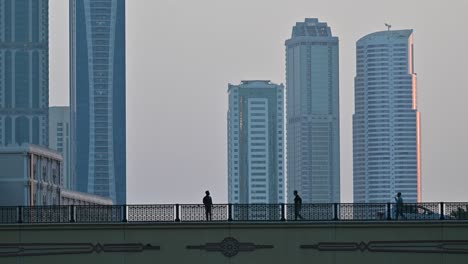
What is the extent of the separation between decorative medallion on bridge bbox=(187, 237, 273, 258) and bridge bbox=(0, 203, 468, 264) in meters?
0.03

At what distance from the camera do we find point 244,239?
214ft

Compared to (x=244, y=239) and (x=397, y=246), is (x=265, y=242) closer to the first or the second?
(x=244, y=239)

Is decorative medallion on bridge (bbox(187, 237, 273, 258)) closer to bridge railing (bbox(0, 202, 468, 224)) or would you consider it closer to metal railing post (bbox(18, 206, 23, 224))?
bridge railing (bbox(0, 202, 468, 224))

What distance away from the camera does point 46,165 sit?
17212cm

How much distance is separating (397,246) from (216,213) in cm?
641

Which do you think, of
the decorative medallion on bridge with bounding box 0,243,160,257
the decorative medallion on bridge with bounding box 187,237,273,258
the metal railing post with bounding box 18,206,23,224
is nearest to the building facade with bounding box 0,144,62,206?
the metal railing post with bounding box 18,206,23,224

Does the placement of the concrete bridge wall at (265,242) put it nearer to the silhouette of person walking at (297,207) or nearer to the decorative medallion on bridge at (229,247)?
the decorative medallion on bridge at (229,247)

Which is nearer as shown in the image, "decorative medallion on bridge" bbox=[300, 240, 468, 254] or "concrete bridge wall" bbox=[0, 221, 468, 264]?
"concrete bridge wall" bbox=[0, 221, 468, 264]

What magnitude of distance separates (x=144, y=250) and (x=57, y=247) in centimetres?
297

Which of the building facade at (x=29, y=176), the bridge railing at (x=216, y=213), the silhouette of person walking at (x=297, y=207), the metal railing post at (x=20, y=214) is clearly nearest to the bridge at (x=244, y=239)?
the metal railing post at (x=20, y=214)

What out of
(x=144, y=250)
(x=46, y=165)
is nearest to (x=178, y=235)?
(x=144, y=250)

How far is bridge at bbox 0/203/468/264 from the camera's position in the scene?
2557 inches

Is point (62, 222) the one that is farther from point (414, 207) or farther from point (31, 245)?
point (414, 207)

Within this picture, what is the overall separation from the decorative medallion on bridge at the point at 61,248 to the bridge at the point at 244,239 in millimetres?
34
